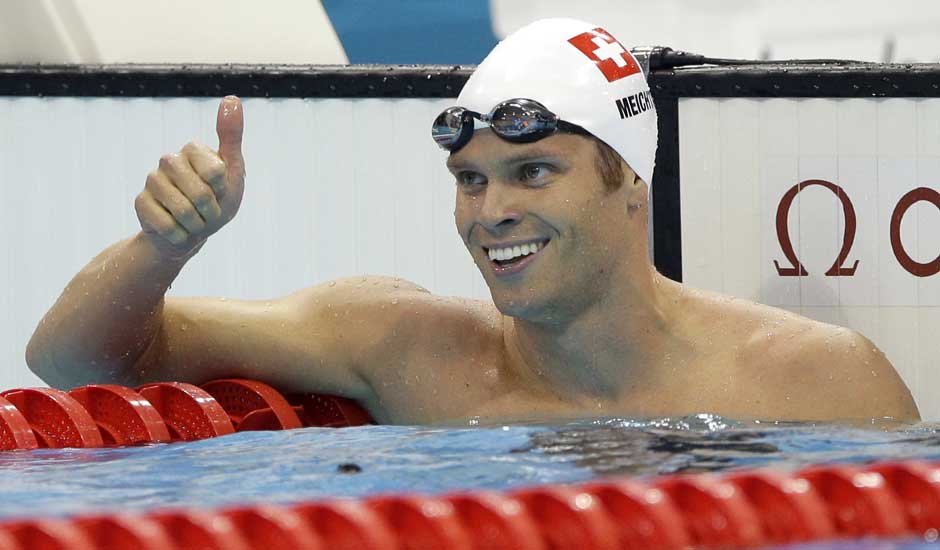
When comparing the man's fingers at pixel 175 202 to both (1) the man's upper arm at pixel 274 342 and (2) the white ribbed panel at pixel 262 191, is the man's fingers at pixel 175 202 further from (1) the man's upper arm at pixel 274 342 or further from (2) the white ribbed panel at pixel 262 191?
(2) the white ribbed panel at pixel 262 191

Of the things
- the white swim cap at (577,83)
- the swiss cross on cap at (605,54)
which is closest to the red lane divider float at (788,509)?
the white swim cap at (577,83)

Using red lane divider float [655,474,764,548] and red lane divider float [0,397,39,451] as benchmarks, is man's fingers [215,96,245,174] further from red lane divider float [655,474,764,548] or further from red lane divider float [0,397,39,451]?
red lane divider float [655,474,764,548]

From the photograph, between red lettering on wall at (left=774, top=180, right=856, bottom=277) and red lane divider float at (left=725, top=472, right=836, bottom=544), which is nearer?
red lane divider float at (left=725, top=472, right=836, bottom=544)

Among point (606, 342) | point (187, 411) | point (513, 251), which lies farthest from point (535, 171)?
point (187, 411)

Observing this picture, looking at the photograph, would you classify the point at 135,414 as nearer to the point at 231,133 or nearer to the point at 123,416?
the point at 123,416

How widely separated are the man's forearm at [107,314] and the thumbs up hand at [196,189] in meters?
0.13

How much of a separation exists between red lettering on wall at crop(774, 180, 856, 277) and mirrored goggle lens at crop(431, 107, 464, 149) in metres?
1.42

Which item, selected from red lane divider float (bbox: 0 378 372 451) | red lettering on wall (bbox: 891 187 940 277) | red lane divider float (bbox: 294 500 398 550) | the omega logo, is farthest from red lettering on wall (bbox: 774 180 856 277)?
red lane divider float (bbox: 294 500 398 550)

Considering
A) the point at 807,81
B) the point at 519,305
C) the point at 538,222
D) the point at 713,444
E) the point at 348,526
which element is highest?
the point at 807,81

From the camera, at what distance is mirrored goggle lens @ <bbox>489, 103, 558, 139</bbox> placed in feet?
8.07

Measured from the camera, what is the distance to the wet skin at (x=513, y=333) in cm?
247

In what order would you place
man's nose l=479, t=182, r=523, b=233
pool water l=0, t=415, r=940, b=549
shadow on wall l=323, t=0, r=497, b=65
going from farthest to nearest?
shadow on wall l=323, t=0, r=497, b=65, man's nose l=479, t=182, r=523, b=233, pool water l=0, t=415, r=940, b=549

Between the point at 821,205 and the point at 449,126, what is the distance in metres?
1.50

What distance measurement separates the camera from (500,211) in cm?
243
